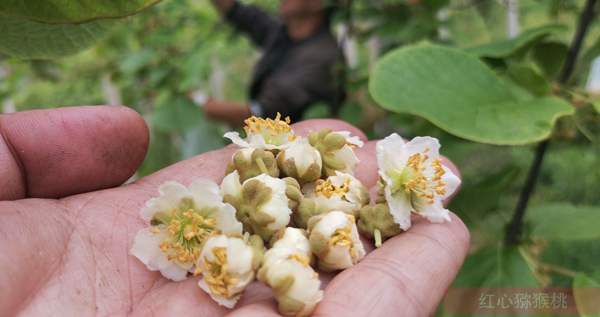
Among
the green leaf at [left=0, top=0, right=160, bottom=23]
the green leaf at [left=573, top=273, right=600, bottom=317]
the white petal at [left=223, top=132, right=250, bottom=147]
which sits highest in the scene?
the green leaf at [left=0, top=0, right=160, bottom=23]

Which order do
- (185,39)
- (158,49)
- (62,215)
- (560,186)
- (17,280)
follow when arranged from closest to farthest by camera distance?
1. (17,280)
2. (62,215)
3. (158,49)
4. (185,39)
5. (560,186)

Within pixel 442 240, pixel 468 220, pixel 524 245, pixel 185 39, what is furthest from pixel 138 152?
pixel 185 39

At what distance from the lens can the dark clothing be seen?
1948 millimetres

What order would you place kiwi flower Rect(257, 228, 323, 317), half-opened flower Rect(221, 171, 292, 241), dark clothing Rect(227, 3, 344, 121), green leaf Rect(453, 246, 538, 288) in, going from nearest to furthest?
kiwi flower Rect(257, 228, 323, 317), half-opened flower Rect(221, 171, 292, 241), green leaf Rect(453, 246, 538, 288), dark clothing Rect(227, 3, 344, 121)

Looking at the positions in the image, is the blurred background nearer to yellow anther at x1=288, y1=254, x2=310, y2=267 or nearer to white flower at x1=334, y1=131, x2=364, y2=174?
white flower at x1=334, y1=131, x2=364, y2=174

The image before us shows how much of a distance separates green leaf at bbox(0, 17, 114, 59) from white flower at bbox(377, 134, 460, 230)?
463 millimetres

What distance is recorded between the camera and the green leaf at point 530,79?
3.29 feet

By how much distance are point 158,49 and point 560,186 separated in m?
2.05

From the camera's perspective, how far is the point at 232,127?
246 centimetres

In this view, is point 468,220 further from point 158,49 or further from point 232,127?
point 232,127

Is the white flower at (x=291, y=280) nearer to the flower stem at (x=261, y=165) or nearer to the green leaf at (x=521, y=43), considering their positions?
the flower stem at (x=261, y=165)

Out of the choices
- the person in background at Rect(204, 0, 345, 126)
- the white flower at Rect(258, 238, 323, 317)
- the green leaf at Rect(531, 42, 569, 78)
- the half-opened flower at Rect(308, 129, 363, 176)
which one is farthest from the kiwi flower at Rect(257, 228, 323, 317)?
the person in background at Rect(204, 0, 345, 126)

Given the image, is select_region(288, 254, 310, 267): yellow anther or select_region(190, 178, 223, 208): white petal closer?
select_region(288, 254, 310, 267): yellow anther

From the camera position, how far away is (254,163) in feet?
2.98
